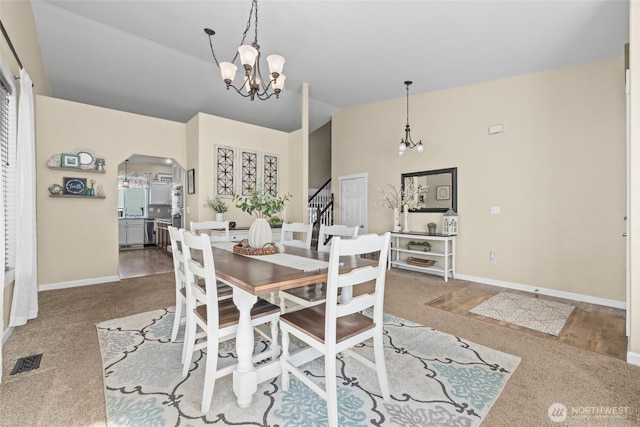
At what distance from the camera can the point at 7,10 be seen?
257 cm

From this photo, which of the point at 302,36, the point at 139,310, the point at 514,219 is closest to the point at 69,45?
the point at 302,36

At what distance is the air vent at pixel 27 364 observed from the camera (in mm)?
1936

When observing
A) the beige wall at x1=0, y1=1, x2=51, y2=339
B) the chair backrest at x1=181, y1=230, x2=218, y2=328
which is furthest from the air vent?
the chair backrest at x1=181, y1=230, x2=218, y2=328

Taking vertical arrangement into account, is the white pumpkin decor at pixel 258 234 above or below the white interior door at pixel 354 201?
below

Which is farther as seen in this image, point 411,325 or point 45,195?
point 45,195

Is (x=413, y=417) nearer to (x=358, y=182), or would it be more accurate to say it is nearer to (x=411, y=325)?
(x=411, y=325)

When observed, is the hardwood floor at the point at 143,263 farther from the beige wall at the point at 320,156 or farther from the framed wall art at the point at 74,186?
the beige wall at the point at 320,156

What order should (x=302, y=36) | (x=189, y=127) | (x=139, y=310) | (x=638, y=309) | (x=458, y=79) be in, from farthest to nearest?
(x=189, y=127)
(x=458, y=79)
(x=302, y=36)
(x=139, y=310)
(x=638, y=309)

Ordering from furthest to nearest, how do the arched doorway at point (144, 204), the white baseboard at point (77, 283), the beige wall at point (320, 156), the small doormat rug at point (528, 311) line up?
the beige wall at point (320, 156) < the arched doorway at point (144, 204) < the white baseboard at point (77, 283) < the small doormat rug at point (528, 311)

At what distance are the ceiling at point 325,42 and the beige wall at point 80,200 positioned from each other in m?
0.85

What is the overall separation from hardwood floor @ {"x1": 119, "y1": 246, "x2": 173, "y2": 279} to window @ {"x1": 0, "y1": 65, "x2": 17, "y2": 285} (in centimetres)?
199

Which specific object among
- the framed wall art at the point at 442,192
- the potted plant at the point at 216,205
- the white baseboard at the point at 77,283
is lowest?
the white baseboard at the point at 77,283

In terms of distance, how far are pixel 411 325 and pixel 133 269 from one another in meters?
5.00

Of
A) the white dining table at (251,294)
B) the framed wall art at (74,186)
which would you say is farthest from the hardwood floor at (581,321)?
the framed wall art at (74,186)
